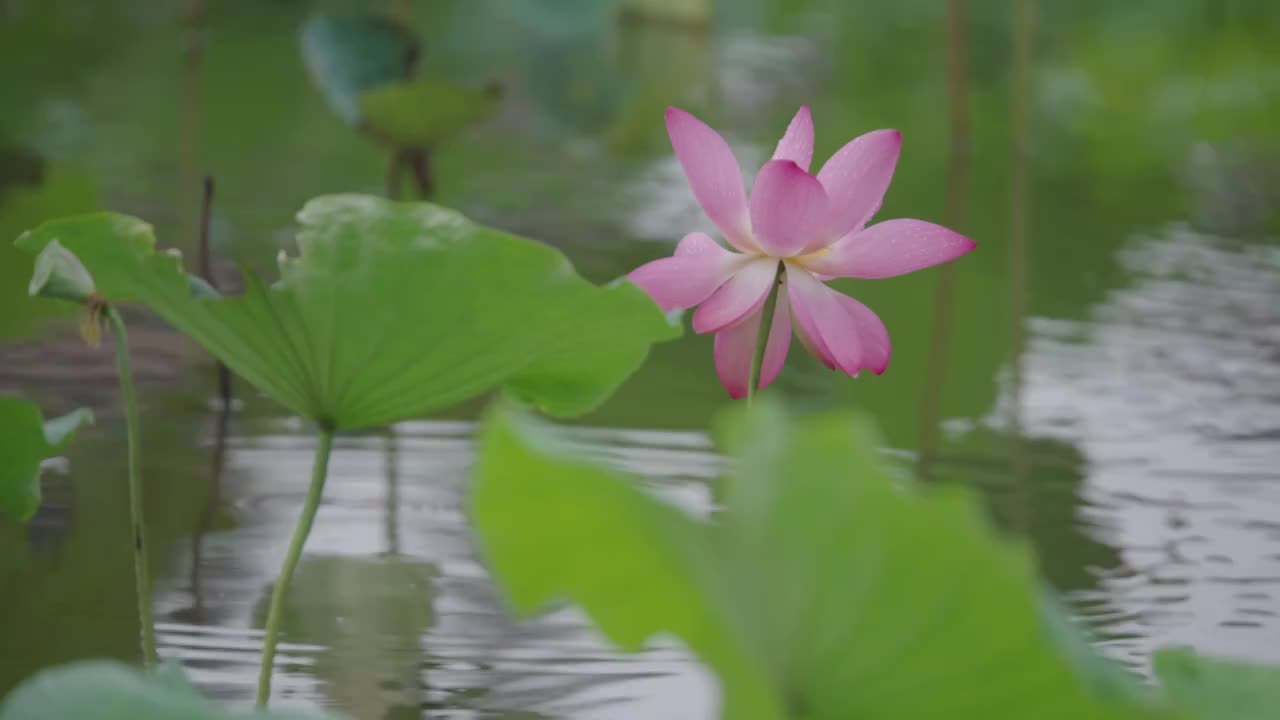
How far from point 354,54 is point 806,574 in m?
1.50

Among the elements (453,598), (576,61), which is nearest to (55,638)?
(453,598)

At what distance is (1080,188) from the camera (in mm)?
2479

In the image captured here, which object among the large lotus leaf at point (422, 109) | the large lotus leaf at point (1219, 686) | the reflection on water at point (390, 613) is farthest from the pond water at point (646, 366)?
the large lotus leaf at point (1219, 686)

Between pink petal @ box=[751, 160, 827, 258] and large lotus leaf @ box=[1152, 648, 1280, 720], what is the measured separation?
0.20m

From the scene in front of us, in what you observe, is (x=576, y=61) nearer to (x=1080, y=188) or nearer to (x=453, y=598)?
(x=1080, y=188)

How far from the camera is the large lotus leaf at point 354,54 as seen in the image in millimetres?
1716

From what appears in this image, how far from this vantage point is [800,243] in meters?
0.55

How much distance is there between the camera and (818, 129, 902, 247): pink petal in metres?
0.54

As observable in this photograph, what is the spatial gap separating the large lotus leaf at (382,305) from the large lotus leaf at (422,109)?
3.41 feet

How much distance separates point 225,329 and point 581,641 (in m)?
0.31

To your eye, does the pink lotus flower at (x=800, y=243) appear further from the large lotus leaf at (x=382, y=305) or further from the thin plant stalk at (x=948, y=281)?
the thin plant stalk at (x=948, y=281)

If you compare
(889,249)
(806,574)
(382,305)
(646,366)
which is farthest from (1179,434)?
(806,574)

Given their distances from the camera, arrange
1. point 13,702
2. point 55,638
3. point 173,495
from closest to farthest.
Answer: point 13,702 → point 55,638 → point 173,495

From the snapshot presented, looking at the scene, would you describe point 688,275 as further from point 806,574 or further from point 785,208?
point 806,574
